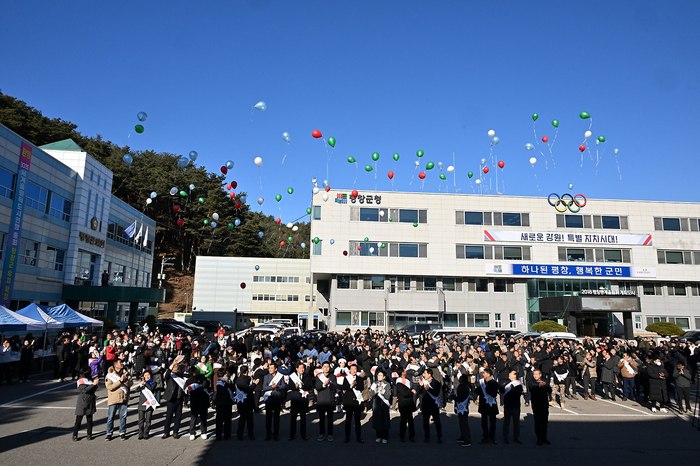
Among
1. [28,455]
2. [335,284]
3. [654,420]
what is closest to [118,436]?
[28,455]

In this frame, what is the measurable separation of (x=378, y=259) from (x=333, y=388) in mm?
34209

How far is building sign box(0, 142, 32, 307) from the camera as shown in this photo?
80.0 feet

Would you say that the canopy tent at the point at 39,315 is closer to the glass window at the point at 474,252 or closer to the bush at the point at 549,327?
the bush at the point at 549,327

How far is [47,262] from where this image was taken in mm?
28656

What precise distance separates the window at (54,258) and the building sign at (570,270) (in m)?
35.9

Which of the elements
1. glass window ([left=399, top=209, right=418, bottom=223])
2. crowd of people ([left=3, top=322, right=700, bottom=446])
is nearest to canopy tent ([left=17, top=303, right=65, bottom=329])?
crowd of people ([left=3, top=322, right=700, bottom=446])

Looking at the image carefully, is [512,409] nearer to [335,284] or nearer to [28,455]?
[28,455]

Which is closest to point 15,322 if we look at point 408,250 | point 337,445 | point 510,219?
point 337,445

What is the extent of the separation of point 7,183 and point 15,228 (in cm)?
244

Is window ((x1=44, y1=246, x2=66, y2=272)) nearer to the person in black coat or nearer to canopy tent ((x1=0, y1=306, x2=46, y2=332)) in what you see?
canopy tent ((x1=0, y1=306, x2=46, y2=332))

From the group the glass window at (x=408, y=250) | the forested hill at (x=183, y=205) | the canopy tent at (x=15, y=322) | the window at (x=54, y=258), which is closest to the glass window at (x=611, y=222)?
the glass window at (x=408, y=250)

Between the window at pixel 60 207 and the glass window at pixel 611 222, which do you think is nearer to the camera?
the window at pixel 60 207

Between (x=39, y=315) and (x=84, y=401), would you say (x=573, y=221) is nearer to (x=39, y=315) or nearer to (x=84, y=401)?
(x=39, y=315)

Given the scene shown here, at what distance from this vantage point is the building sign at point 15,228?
24375 millimetres
